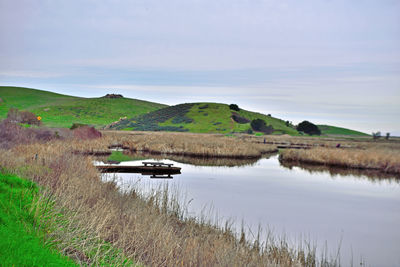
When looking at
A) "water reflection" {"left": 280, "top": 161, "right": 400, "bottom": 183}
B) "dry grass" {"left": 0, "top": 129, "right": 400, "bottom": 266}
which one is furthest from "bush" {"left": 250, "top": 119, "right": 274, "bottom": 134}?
"dry grass" {"left": 0, "top": 129, "right": 400, "bottom": 266}

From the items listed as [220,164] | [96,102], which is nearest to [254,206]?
[220,164]

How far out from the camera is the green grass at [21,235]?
4.60 metres

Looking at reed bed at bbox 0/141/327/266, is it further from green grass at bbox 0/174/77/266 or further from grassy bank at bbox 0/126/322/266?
green grass at bbox 0/174/77/266

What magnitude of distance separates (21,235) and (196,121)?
101695mm

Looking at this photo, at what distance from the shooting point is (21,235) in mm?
5391

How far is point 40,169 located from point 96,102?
129 m

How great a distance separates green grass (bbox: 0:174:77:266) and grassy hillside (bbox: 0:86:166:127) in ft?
317

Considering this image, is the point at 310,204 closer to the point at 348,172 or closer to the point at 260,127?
the point at 348,172

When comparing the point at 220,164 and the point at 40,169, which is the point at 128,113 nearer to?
the point at 220,164

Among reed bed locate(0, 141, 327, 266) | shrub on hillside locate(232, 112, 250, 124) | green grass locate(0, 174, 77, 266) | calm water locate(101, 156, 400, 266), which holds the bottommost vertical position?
calm water locate(101, 156, 400, 266)

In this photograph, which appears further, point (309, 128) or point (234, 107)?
point (234, 107)

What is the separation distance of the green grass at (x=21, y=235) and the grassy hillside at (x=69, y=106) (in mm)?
96750

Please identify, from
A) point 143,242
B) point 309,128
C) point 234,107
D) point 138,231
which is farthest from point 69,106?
point 143,242

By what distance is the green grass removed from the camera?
4598 millimetres
